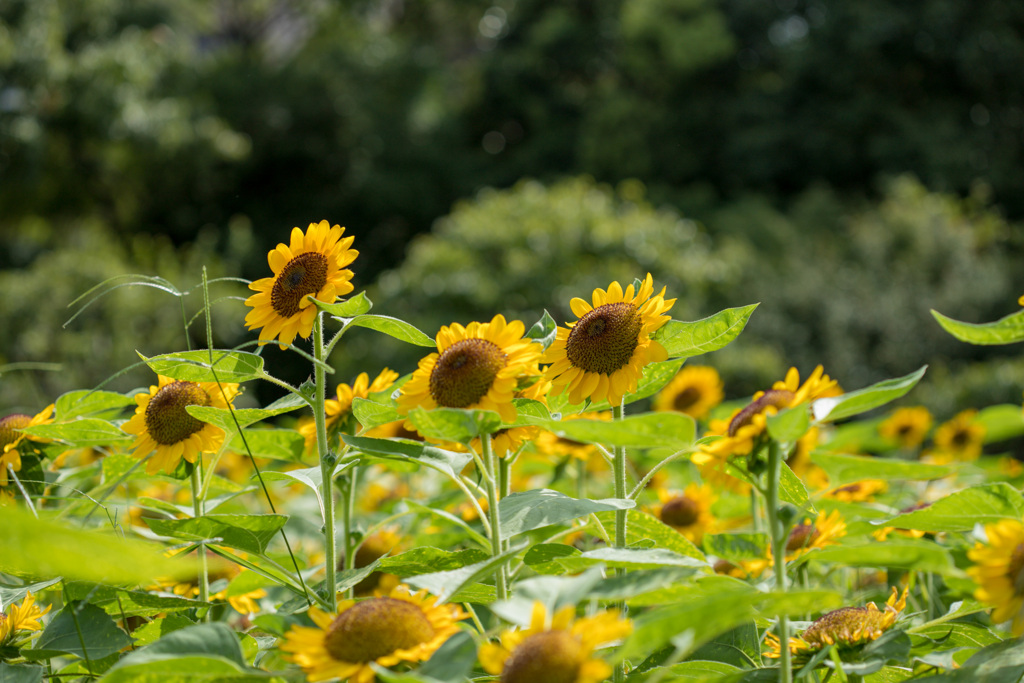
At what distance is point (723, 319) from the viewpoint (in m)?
0.65

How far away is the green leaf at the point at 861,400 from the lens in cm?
48

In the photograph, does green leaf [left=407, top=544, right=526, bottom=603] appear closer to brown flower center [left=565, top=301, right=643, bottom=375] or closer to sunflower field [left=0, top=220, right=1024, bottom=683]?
sunflower field [left=0, top=220, right=1024, bottom=683]

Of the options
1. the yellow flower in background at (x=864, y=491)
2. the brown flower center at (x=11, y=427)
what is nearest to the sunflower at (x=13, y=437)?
the brown flower center at (x=11, y=427)

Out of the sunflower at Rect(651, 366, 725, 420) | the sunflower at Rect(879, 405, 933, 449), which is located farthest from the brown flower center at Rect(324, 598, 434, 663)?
the sunflower at Rect(879, 405, 933, 449)

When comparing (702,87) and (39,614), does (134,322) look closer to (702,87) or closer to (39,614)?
(39,614)

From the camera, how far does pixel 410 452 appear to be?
0.58 metres

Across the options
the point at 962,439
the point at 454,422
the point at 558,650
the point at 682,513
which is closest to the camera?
the point at 558,650

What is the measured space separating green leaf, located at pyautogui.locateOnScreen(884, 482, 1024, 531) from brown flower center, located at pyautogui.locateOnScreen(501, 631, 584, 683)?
29 centimetres

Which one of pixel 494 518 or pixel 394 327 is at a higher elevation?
pixel 394 327

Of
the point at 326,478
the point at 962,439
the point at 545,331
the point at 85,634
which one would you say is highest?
the point at 545,331

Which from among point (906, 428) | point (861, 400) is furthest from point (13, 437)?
point (906, 428)

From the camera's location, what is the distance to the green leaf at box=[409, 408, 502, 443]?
0.52 meters

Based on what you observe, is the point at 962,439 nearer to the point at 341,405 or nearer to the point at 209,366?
the point at 341,405

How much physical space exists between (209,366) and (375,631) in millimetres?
273
